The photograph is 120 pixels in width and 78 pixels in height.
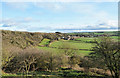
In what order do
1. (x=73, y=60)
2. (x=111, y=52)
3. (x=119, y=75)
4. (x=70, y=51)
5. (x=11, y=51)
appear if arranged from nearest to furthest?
(x=111, y=52) < (x=119, y=75) < (x=11, y=51) < (x=73, y=60) < (x=70, y=51)

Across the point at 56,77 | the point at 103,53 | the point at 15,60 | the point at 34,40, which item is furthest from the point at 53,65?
the point at 34,40

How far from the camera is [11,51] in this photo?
17391 mm

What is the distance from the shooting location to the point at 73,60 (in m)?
21.0

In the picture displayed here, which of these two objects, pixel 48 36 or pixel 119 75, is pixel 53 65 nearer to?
pixel 119 75

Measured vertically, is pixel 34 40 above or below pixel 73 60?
above

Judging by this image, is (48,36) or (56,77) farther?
(48,36)

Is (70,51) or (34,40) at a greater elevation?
(34,40)

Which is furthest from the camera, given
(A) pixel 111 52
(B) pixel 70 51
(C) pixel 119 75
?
(B) pixel 70 51

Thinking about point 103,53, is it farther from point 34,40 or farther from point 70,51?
point 34,40

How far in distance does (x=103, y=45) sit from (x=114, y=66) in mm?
3154

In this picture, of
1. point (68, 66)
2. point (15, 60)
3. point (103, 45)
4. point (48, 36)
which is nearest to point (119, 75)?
point (103, 45)

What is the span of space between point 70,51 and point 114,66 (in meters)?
14.0

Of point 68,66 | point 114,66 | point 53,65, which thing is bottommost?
point 68,66

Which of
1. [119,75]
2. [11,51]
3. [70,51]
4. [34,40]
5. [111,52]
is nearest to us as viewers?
[111,52]
